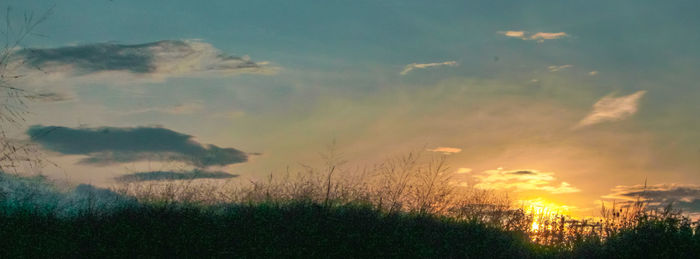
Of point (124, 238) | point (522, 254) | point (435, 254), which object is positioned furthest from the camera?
point (522, 254)

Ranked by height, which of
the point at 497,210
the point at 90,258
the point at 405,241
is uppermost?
the point at 497,210

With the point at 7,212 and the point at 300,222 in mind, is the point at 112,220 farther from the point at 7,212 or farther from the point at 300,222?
the point at 300,222

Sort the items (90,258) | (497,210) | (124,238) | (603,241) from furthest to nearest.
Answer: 1. (497,210)
2. (603,241)
3. (124,238)
4. (90,258)

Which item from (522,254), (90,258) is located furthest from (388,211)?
(90,258)

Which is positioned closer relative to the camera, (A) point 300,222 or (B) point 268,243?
(B) point 268,243

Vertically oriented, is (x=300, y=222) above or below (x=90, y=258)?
above

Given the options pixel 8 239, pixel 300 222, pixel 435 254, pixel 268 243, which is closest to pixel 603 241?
pixel 435 254

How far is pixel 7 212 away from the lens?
862cm

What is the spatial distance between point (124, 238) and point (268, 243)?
1.92m

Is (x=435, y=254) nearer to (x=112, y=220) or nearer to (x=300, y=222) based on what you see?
(x=300, y=222)

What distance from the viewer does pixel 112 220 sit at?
Answer: 334 inches

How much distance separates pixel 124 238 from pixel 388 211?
4405mm

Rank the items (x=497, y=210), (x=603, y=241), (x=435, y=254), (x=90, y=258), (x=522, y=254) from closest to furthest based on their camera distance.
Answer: (x=90, y=258) → (x=435, y=254) → (x=522, y=254) → (x=603, y=241) → (x=497, y=210)

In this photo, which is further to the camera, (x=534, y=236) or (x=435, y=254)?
(x=534, y=236)
